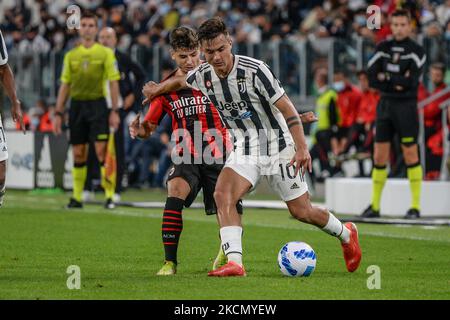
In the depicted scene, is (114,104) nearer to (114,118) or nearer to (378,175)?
(114,118)

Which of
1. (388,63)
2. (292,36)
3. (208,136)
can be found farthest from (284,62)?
(208,136)

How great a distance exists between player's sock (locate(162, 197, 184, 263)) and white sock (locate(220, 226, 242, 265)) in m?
0.57

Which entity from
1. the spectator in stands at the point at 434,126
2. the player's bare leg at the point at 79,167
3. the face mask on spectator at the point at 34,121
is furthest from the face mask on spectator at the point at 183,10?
the player's bare leg at the point at 79,167

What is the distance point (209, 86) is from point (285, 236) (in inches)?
168

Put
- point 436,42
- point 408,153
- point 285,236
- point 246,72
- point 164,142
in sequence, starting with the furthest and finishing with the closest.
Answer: point 164,142
point 436,42
point 408,153
point 285,236
point 246,72

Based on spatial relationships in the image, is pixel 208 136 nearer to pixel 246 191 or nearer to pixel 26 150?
pixel 246 191

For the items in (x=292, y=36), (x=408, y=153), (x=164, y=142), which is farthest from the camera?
(x=292, y=36)

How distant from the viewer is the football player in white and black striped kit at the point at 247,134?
887cm

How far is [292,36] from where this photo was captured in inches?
997

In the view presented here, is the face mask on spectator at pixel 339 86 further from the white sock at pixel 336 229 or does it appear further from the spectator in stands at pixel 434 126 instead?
the white sock at pixel 336 229

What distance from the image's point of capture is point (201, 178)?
32.4 ft

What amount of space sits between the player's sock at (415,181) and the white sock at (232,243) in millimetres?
6385

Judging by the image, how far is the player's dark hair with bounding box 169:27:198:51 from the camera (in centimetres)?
967

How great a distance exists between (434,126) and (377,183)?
15.7 feet
